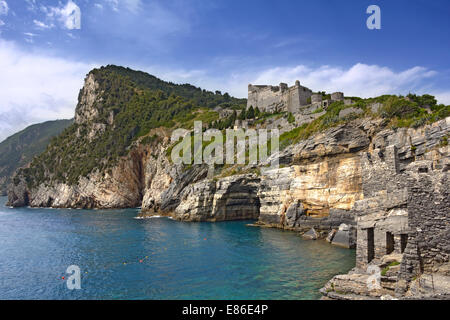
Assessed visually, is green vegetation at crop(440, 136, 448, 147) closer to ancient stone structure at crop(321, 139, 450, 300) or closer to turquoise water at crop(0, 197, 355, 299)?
ancient stone structure at crop(321, 139, 450, 300)

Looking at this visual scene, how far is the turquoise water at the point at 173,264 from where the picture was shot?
19.8 meters

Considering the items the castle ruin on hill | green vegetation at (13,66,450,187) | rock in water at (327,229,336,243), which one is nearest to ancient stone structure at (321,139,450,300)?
rock in water at (327,229,336,243)

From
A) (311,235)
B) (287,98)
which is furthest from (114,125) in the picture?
(311,235)

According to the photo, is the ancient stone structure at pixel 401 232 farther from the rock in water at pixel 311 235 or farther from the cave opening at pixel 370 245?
the rock in water at pixel 311 235

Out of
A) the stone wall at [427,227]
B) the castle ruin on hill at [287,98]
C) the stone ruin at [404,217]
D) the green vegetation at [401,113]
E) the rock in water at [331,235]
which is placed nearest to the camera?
the stone wall at [427,227]

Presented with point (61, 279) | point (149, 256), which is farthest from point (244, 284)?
point (61, 279)

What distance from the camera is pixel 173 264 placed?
26188 millimetres

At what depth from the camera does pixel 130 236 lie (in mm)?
41219

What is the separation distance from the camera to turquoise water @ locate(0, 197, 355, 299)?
19828mm

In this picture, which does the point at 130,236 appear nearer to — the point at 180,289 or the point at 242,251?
the point at 242,251

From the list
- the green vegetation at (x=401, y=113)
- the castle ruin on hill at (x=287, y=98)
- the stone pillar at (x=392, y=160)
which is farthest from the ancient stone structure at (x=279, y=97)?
the stone pillar at (x=392, y=160)

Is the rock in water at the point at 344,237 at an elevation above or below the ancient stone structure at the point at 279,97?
below
